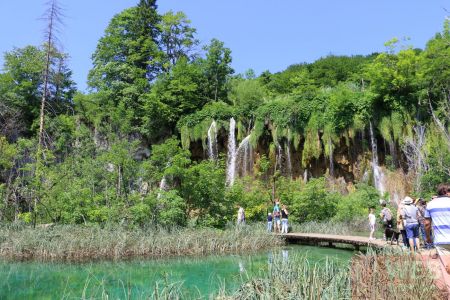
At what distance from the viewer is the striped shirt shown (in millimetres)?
5170

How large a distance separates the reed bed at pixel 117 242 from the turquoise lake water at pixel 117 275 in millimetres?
603

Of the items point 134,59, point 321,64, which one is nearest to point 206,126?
point 134,59

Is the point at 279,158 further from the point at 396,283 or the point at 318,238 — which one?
the point at 396,283

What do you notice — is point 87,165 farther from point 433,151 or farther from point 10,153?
point 433,151

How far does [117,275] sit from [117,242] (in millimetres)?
2987

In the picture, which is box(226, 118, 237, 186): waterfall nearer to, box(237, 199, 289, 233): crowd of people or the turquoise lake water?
box(237, 199, 289, 233): crowd of people

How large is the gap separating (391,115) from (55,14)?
15353mm

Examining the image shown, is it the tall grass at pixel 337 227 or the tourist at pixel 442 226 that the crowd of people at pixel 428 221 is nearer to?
the tourist at pixel 442 226

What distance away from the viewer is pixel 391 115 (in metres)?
21.3

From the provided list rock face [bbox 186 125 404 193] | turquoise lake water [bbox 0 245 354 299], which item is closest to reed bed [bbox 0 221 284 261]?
turquoise lake water [bbox 0 245 354 299]

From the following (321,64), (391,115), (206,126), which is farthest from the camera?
(321,64)

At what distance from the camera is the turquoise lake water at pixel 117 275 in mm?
8211

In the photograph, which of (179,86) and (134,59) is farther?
(134,59)

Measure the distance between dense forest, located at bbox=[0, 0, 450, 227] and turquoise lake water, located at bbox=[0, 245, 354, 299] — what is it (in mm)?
3466
